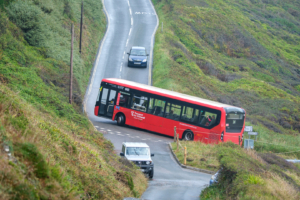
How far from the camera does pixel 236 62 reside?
57.9m

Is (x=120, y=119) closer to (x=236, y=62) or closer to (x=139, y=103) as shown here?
(x=139, y=103)

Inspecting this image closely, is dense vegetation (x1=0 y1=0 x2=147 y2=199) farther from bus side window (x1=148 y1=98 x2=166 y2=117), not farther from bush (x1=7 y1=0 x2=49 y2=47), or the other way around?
bus side window (x1=148 y1=98 x2=166 y2=117)

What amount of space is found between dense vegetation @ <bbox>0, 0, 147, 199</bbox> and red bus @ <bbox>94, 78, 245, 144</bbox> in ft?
8.81

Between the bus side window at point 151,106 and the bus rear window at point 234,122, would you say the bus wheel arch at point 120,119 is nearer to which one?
the bus side window at point 151,106

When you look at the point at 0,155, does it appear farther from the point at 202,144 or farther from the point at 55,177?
the point at 202,144

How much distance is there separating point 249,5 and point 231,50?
128ft

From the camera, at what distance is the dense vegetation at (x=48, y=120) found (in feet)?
21.0

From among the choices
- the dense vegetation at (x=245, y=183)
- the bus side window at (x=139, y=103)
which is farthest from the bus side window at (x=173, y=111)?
the dense vegetation at (x=245, y=183)

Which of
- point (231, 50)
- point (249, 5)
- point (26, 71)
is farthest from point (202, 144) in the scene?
point (249, 5)

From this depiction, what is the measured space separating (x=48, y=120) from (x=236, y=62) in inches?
1920

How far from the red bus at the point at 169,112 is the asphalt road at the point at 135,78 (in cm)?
102

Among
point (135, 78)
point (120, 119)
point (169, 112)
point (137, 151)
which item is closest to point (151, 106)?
point (169, 112)

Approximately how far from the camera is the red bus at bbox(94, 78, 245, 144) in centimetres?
2325

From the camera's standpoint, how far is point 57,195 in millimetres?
6352
